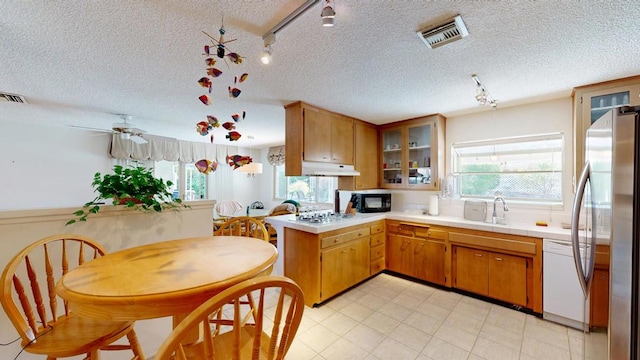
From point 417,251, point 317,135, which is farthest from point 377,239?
point 317,135

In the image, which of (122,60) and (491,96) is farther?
(491,96)

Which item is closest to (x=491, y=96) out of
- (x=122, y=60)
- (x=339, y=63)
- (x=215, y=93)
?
(x=339, y=63)

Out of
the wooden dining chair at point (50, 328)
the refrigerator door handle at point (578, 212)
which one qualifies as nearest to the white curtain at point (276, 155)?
the wooden dining chair at point (50, 328)

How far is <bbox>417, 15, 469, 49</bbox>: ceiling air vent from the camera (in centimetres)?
142

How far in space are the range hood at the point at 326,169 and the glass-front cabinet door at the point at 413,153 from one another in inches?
29.1

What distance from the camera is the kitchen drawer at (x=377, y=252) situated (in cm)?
336

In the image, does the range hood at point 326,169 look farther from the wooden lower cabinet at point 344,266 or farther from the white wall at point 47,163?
the white wall at point 47,163

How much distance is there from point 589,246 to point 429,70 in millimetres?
1551

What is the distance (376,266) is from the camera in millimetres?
3436

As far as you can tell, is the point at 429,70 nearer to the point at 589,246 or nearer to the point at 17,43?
the point at 589,246

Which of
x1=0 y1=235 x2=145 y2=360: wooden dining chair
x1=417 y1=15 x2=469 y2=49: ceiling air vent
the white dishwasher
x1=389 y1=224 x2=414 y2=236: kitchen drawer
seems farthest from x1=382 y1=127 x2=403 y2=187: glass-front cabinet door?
x1=0 y1=235 x2=145 y2=360: wooden dining chair

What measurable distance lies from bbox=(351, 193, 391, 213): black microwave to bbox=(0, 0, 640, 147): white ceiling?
1.40 m

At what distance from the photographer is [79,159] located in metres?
4.39

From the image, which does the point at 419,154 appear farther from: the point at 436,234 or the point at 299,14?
the point at 299,14
